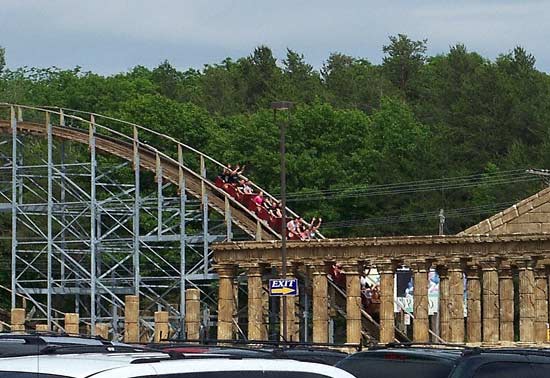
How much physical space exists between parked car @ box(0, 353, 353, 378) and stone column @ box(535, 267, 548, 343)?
38.7 metres

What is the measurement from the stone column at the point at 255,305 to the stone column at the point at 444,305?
5.94 metres

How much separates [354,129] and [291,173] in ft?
25.0

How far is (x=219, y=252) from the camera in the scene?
48.9 metres

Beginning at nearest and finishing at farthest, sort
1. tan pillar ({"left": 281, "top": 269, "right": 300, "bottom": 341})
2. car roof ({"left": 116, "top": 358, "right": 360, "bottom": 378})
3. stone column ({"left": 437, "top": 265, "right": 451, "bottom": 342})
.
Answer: car roof ({"left": 116, "top": 358, "right": 360, "bottom": 378})
tan pillar ({"left": 281, "top": 269, "right": 300, "bottom": 341})
stone column ({"left": 437, "top": 265, "right": 451, "bottom": 342})

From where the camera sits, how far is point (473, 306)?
4884 cm

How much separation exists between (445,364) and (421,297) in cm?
3454

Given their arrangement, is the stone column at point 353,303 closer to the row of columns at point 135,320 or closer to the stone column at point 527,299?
the row of columns at point 135,320

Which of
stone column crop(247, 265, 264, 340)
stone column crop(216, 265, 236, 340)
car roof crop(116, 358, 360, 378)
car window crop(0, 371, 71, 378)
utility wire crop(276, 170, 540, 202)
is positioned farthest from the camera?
utility wire crop(276, 170, 540, 202)

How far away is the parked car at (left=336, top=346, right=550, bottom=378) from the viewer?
1202 centimetres

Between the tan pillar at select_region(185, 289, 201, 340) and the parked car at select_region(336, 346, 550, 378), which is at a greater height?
the tan pillar at select_region(185, 289, 201, 340)

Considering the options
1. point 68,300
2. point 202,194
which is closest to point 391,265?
point 202,194


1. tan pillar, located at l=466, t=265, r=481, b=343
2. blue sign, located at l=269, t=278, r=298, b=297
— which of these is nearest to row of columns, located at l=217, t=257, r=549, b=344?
tan pillar, located at l=466, t=265, r=481, b=343

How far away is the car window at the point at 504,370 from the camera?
39.7 ft

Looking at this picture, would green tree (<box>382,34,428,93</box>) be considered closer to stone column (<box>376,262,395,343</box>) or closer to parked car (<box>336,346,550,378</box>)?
stone column (<box>376,262,395,343</box>)
